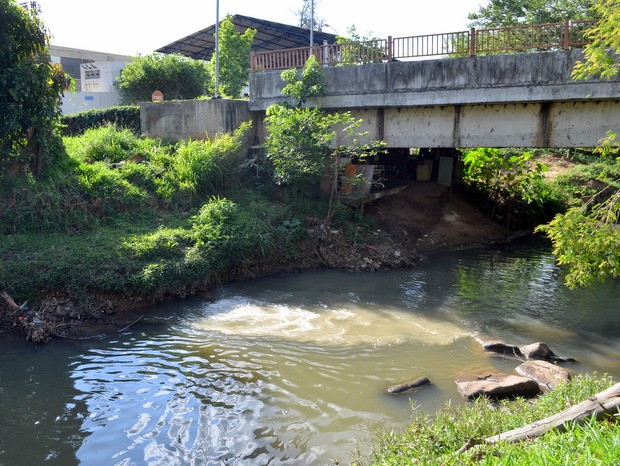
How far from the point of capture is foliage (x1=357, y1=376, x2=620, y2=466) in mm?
3988

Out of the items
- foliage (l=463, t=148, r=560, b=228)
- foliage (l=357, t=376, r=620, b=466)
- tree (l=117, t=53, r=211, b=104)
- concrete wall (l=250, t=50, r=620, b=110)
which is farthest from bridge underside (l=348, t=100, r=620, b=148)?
tree (l=117, t=53, r=211, b=104)

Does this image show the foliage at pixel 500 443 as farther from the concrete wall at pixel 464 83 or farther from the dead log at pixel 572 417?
the concrete wall at pixel 464 83

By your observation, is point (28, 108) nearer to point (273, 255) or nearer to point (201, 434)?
point (273, 255)

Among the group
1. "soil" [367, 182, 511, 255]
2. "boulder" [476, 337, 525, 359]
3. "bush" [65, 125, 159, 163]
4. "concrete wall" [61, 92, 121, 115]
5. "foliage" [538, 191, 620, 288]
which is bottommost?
"boulder" [476, 337, 525, 359]

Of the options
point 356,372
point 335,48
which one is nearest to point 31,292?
point 356,372

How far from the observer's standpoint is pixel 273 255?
13.9 meters

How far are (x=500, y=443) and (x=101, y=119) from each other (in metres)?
19.0

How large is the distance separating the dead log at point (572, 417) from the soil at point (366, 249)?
7.56 m

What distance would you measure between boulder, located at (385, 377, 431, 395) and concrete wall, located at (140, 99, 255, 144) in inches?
444

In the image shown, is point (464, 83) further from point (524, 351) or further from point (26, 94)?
point (26, 94)

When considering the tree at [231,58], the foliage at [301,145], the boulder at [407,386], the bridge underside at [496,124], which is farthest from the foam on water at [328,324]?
the tree at [231,58]

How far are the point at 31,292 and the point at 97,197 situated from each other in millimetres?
3747

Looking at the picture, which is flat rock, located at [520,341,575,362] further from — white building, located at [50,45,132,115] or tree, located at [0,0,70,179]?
white building, located at [50,45,132,115]

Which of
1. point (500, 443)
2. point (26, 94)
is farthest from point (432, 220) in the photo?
point (500, 443)
